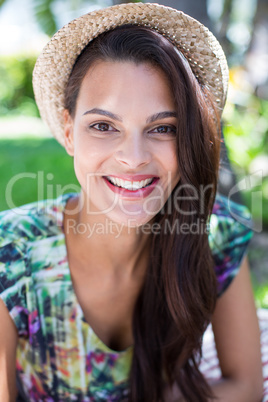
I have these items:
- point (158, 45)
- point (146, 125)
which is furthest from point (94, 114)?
point (158, 45)

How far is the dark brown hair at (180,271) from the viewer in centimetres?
202

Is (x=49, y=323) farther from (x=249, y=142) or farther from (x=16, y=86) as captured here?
(x=16, y=86)

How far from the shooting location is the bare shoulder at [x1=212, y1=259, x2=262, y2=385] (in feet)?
7.72

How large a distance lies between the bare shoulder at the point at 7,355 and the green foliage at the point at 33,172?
357 cm

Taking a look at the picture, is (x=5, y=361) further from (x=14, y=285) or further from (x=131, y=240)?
(x=131, y=240)

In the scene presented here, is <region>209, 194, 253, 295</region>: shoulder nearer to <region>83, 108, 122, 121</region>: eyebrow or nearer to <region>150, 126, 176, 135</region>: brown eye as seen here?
<region>150, 126, 176, 135</region>: brown eye

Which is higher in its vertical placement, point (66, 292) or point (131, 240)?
point (131, 240)

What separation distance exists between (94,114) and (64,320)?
89 centimetres

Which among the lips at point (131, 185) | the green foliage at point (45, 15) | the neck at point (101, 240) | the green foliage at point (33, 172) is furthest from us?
the green foliage at point (45, 15)

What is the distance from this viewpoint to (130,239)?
228 centimetres

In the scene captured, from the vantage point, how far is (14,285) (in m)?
2.00

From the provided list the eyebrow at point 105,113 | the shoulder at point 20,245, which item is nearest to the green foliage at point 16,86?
the shoulder at point 20,245

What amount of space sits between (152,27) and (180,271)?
3.50ft

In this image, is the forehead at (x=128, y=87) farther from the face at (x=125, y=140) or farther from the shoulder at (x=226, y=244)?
the shoulder at (x=226, y=244)
